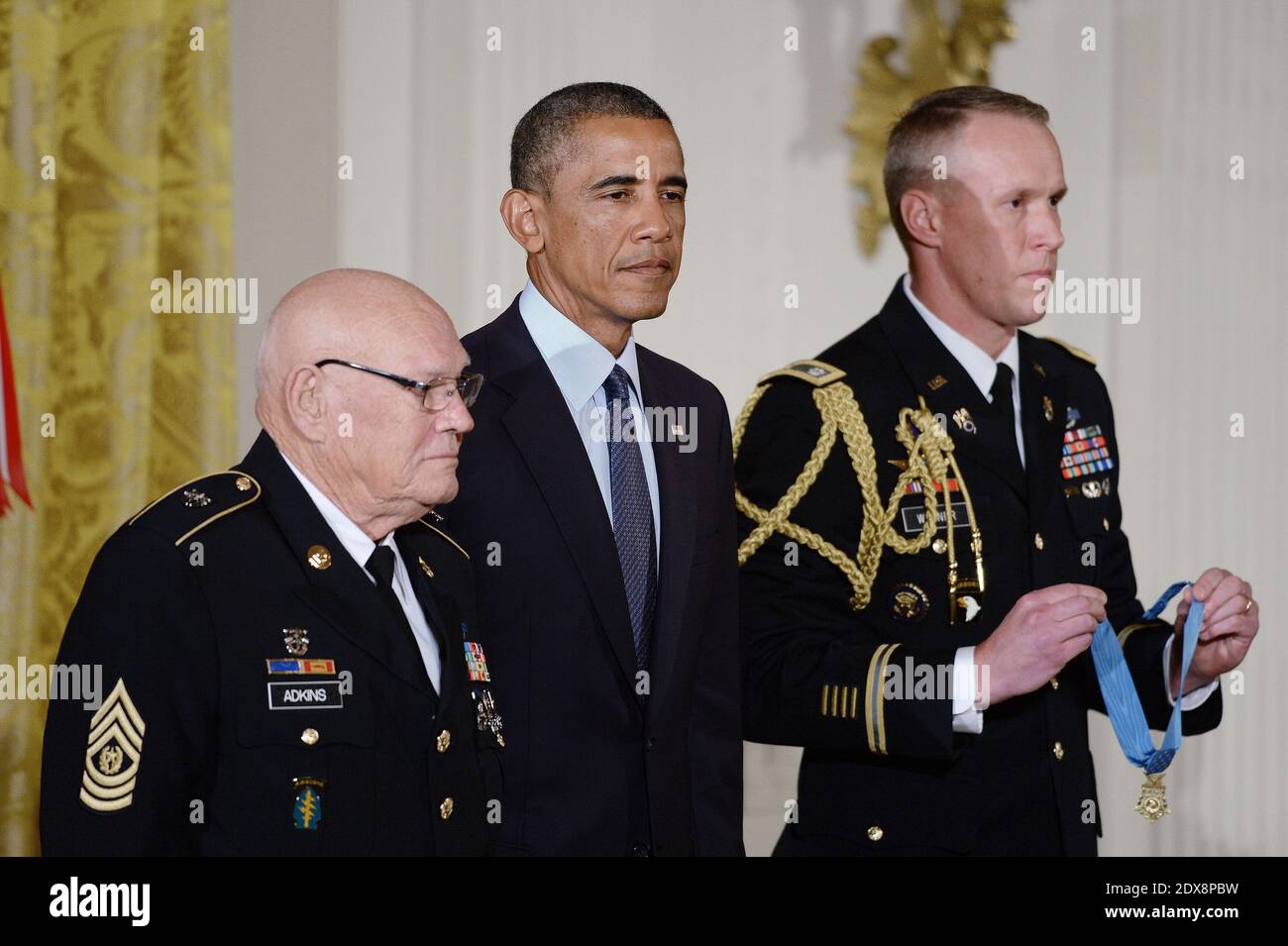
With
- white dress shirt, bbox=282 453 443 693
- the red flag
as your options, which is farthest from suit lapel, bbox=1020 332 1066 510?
→ the red flag

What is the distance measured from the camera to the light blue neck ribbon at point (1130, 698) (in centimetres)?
241

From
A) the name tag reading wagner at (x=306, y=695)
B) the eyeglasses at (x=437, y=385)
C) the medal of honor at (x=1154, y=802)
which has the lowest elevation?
the medal of honor at (x=1154, y=802)

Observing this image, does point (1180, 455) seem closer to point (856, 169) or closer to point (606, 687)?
point (856, 169)

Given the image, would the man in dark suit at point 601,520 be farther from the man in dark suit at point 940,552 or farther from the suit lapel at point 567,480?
the man in dark suit at point 940,552

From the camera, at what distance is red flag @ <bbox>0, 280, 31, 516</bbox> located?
3439 mm

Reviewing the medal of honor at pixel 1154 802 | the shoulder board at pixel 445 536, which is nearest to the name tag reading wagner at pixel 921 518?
the medal of honor at pixel 1154 802

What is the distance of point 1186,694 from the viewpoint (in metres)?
2.59

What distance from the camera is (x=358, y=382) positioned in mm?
1806

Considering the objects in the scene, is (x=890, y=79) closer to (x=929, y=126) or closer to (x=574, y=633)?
(x=929, y=126)

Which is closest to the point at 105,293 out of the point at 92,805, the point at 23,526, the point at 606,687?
the point at 23,526

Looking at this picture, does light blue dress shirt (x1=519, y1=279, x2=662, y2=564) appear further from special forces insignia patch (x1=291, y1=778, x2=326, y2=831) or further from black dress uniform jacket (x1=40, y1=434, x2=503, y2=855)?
special forces insignia patch (x1=291, y1=778, x2=326, y2=831)

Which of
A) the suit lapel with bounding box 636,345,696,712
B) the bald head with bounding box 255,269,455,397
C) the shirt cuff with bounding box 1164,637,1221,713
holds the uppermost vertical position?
the bald head with bounding box 255,269,455,397

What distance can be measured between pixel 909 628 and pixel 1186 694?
0.53 metres

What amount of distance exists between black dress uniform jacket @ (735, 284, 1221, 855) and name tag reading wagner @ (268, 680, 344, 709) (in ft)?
2.84
